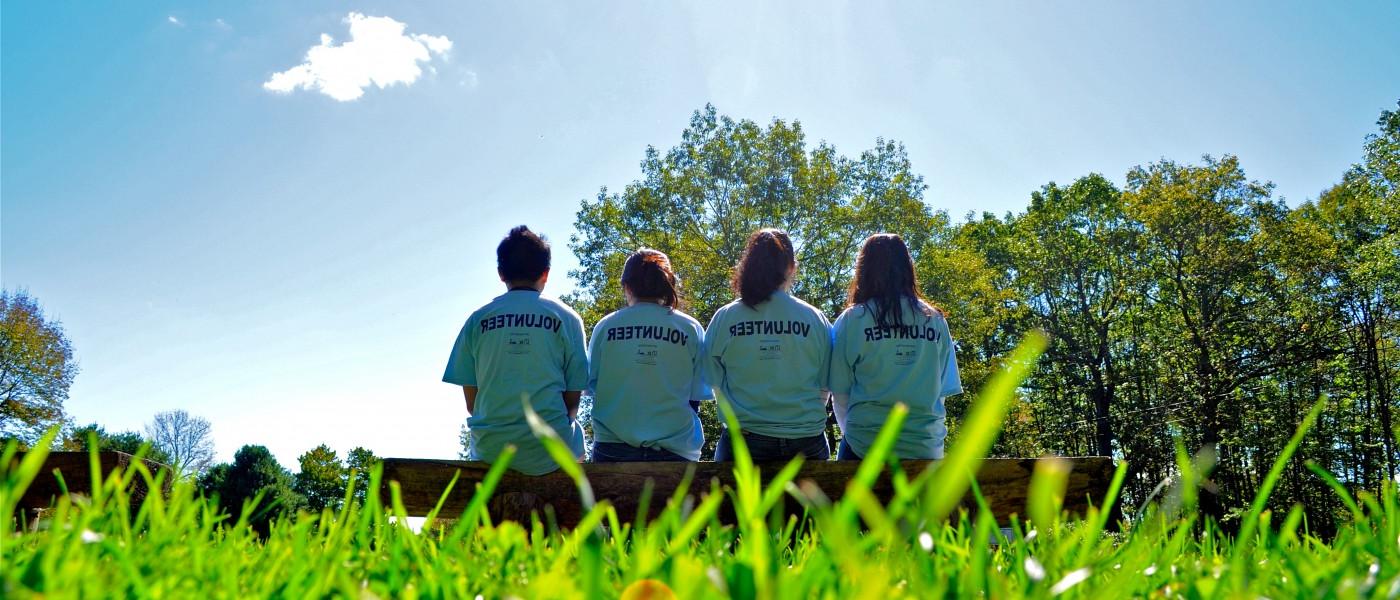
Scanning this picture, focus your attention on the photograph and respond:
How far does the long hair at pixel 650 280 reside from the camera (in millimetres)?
5055

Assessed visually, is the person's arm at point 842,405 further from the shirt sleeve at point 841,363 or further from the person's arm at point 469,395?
the person's arm at point 469,395

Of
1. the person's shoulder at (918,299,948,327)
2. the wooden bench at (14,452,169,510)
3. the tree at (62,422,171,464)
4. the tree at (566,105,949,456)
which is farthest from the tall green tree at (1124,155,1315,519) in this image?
the tree at (62,422,171,464)

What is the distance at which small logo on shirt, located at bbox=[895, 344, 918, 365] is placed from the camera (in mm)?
4785

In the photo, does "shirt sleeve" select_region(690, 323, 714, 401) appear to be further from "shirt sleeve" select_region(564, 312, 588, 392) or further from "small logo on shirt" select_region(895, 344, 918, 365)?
"small logo on shirt" select_region(895, 344, 918, 365)

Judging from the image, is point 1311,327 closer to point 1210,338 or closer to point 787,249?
point 1210,338

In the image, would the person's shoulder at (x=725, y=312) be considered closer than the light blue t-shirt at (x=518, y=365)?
No

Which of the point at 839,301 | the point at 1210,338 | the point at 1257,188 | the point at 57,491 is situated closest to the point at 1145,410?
the point at 1210,338

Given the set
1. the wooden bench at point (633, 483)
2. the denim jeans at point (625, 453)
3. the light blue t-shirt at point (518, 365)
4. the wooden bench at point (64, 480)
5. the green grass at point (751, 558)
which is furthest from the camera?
the denim jeans at point (625, 453)

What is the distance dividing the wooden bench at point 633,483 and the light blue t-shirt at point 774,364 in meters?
1.35

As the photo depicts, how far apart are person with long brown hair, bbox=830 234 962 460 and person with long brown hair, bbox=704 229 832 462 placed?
150 millimetres

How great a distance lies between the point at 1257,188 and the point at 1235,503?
1013 cm

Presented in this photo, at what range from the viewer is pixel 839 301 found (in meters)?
23.0

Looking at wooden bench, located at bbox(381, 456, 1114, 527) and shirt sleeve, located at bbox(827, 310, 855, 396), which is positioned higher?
shirt sleeve, located at bbox(827, 310, 855, 396)

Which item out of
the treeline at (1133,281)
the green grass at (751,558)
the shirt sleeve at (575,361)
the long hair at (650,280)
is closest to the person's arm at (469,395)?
the shirt sleeve at (575,361)
